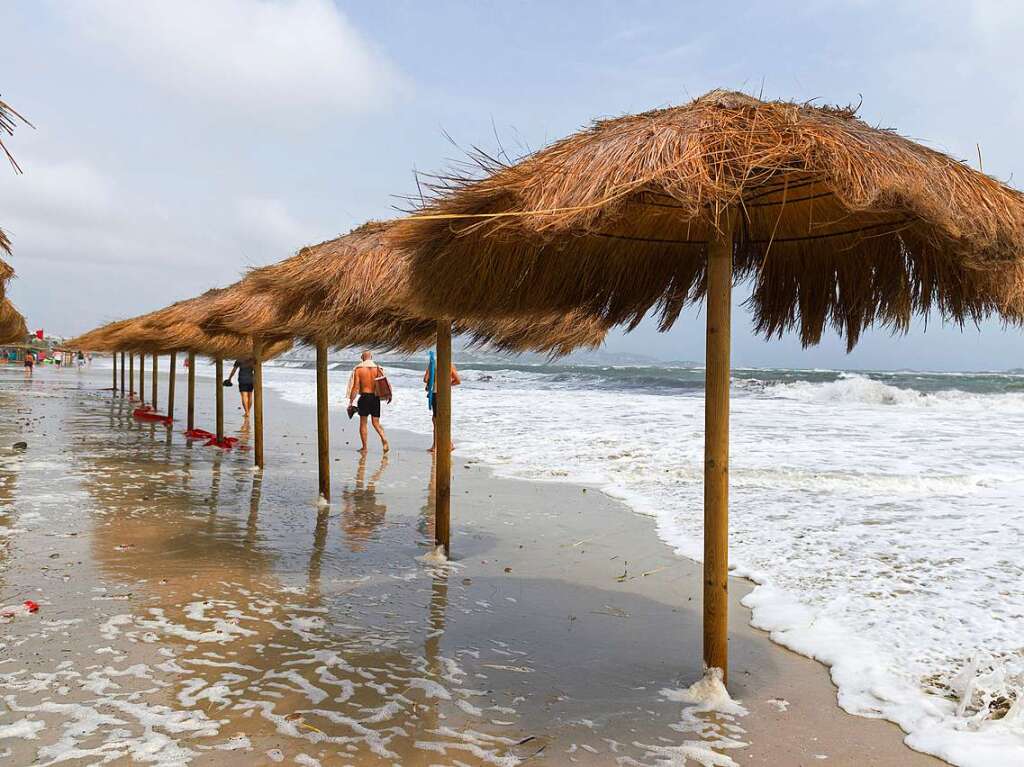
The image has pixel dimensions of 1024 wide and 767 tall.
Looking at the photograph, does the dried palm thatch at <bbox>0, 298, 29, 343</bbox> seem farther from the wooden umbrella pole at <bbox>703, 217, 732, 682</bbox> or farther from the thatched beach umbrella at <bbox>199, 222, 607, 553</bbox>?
the wooden umbrella pole at <bbox>703, 217, 732, 682</bbox>

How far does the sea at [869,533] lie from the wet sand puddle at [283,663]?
1235 mm

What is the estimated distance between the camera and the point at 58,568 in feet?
16.4

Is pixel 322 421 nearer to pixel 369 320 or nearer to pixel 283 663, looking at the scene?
pixel 369 320

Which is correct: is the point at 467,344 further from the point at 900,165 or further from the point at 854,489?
the point at 854,489

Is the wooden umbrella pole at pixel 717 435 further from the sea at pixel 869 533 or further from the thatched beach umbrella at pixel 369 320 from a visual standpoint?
the thatched beach umbrella at pixel 369 320

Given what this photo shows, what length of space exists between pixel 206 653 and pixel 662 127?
3.11 m

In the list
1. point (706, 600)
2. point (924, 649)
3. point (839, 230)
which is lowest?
point (924, 649)

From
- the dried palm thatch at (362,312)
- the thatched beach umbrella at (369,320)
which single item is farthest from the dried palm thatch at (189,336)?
the dried palm thatch at (362,312)

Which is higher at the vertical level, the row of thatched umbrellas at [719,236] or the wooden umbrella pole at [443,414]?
the row of thatched umbrellas at [719,236]

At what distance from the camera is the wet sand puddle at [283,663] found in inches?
114

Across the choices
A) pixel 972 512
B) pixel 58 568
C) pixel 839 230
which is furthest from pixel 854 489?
pixel 58 568

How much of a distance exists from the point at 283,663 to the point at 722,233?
2752 millimetres

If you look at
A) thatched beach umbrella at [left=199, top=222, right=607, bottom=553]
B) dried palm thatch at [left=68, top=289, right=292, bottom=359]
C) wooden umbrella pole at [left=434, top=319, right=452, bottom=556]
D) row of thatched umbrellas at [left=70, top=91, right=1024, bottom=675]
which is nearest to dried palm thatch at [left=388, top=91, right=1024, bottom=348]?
row of thatched umbrellas at [left=70, top=91, right=1024, bottom=675]

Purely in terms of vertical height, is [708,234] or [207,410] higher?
[708,234]
